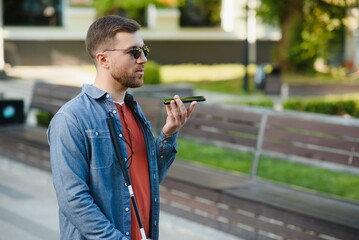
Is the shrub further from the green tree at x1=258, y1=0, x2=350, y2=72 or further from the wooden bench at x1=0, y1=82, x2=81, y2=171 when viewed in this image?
the green tree at x1=258, y1=0, x2=350, y2=72

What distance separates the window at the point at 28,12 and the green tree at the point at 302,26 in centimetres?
894

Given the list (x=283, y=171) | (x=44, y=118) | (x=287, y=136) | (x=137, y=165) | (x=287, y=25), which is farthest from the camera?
(x=287, y=25)

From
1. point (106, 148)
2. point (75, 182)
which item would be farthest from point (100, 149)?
point (75, 182)

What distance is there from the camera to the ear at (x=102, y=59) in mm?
3629

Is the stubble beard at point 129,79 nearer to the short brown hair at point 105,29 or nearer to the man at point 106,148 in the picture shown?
the man at point 106,148

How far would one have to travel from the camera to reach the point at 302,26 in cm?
2644

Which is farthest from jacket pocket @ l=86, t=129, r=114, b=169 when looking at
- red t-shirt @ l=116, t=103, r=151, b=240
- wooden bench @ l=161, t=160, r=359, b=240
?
wooden bench @ l=161, t=160, r=359, b=240

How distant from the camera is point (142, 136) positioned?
378 centimetres

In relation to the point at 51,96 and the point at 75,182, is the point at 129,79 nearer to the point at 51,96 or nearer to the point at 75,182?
the point at 75,182

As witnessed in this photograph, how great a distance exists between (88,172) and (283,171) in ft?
23.1

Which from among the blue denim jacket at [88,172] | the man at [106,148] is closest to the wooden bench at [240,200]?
the man at [106,148]

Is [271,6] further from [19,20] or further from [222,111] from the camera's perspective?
[222,111]

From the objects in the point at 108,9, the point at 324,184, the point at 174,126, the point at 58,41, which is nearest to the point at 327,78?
the point at 108,9

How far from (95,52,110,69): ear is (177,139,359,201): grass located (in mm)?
5618
